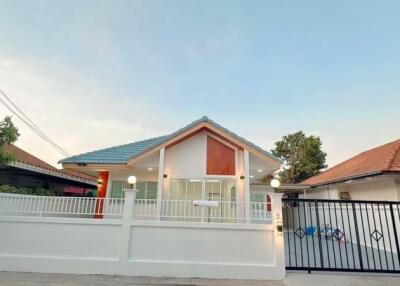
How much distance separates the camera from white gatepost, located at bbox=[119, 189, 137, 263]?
21.4 ft

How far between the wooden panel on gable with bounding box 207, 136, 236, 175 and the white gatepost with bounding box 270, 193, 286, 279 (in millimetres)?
3172

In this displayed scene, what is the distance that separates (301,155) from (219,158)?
2340cm

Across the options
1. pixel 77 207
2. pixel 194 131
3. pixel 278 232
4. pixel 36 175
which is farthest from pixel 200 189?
pixel 36 175

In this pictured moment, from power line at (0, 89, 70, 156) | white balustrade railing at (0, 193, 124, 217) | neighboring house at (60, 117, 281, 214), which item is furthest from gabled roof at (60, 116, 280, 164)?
power line at (0, 89, 70, 156)

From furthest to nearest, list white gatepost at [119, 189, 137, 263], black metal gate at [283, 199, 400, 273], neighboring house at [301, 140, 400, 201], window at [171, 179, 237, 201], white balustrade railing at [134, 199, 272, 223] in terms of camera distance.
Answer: window at [171, 179, 237, 201], neighboring house at [301, 140, 400, 201], white balustrade railing at [134, 199, 272, 223], black metal gate at [283, 199, 400, 273], white gatepost at [119, 189, 137, 263]

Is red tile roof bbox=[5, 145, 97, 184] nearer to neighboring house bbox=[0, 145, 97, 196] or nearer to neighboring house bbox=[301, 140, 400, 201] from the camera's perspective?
neighboring house bbox=[0, 145, 97, 196]

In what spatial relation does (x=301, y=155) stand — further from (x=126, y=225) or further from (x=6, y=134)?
(x=6, y=134)

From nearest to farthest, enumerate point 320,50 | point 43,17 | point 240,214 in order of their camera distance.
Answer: point 240,214, point 43,17, point 320,50

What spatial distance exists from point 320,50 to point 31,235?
1448 centimetres

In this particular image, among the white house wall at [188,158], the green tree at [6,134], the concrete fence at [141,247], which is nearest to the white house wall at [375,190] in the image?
the concrete fence at [141,247]

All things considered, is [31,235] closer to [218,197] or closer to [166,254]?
[166,254]

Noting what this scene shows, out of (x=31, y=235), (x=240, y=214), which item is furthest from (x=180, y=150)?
(x=31, y=235)

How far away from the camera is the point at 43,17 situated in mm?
10117

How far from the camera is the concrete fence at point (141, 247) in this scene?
255 inches
